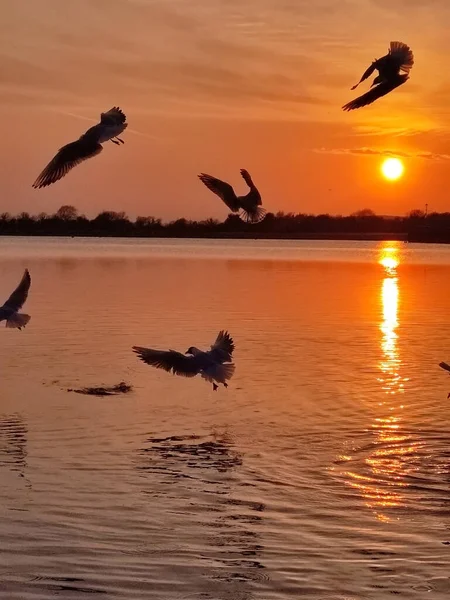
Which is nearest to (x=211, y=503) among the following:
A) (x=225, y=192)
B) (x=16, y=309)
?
(x=225, y=192)

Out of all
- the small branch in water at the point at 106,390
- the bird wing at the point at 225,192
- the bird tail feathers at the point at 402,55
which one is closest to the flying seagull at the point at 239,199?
the bird wing at the point at 225,192

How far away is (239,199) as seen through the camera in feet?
41.9

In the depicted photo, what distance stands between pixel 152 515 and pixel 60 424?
5.10m

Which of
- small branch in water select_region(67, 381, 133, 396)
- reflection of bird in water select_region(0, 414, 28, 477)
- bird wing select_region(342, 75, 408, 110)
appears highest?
bird wing select_region(342, 75, 408, 110)

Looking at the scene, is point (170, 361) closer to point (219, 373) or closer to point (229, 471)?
point (219, 373)

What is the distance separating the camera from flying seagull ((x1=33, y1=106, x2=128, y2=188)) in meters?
11.9

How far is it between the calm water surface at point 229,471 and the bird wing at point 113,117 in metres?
3.87

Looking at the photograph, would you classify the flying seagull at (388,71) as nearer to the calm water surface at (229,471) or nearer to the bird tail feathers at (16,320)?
the calm water surface at (229,471)

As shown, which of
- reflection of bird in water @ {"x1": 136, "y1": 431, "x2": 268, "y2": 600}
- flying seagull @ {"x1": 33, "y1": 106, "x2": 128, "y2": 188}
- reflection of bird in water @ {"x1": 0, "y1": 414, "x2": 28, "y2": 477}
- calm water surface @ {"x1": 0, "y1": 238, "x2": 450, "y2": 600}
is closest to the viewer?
calm water surface @ {"x1": 0, "y1": 238, "x2": 450, "y2": 600}

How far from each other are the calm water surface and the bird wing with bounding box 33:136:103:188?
3319 mm

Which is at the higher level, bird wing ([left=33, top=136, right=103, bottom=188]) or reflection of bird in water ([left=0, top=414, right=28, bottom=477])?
bird wing ([left=33, top=136, right=103, bottom=188])

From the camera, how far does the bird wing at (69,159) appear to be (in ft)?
39.4

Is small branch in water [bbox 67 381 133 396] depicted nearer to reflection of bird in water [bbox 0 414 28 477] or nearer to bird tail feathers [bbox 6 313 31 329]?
reflection of bird in water [bbox 0 414 28 477]

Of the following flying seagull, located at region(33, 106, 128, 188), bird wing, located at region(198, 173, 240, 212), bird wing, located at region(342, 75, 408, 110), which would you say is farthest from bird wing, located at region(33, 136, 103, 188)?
bird wing, located at region(342, 75, 408, 110)
